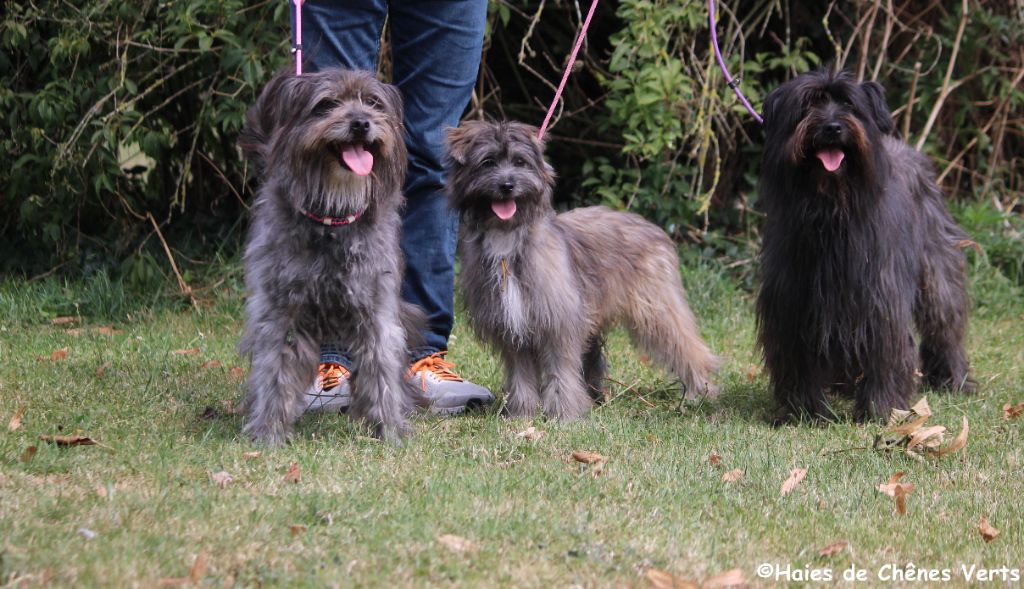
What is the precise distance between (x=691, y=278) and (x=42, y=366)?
4.49 metres

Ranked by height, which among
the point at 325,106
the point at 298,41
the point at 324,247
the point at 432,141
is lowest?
the point at 324,247

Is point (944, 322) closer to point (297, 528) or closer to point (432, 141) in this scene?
point (432, 141)

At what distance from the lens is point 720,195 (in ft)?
30.5

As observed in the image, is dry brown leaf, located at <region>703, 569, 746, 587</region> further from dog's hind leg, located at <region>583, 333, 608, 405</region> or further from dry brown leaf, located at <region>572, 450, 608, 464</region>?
dog's hind leg, located at <region>583, 333, 608, 405</region>

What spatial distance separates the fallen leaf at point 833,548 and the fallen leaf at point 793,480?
0.47m

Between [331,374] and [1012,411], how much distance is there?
10.3 feet

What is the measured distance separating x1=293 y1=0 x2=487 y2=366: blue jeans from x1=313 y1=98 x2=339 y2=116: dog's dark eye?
2.21 ft

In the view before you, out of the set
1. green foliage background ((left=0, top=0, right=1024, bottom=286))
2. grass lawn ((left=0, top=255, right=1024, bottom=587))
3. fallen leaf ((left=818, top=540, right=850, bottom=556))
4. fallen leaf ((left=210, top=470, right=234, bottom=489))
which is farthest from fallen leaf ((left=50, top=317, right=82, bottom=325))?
fallen leaf ((left=818, top=540, right=850, bottom=556))

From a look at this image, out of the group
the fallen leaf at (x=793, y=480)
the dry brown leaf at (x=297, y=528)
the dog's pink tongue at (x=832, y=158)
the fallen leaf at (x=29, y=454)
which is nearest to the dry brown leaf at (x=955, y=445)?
the fallen leaf at (x=793, y=480)

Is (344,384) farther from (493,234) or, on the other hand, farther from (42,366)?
(42,366)

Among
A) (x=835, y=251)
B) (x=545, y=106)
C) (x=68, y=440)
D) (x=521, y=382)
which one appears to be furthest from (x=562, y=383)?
(x=545, y=106)

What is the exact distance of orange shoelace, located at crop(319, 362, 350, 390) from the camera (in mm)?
5145

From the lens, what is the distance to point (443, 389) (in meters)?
5.16

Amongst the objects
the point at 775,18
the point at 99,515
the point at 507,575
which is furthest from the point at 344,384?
the point at 775,18
